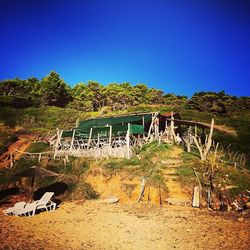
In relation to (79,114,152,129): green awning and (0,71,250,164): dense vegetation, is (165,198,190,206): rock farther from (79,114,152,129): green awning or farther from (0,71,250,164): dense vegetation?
(0,71,250,164): dense vegetation

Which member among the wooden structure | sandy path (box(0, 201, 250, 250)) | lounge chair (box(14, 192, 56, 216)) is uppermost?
the wooden structure

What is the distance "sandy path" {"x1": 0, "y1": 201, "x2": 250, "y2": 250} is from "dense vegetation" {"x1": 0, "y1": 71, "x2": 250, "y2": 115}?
3430 centimetres

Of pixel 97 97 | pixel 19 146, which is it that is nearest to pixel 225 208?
pixel 19 146

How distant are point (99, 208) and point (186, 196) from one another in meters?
4.74

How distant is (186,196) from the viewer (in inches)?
515

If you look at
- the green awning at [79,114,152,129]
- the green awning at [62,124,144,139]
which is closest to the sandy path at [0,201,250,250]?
the green awning at [62,124,144,139]

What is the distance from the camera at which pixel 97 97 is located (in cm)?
5503

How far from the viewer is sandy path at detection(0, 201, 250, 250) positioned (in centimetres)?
780

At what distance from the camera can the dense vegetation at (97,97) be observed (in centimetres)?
4534

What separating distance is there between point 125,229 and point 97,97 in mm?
47216

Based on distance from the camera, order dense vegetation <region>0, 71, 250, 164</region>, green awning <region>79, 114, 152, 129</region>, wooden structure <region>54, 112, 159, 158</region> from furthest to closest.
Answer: dense vegetation <region>0, 71, 250, 164</region>
green awning <region>79, 114, 152, 129</region>
wooden structure <region>54, 112, 159, 158</region>

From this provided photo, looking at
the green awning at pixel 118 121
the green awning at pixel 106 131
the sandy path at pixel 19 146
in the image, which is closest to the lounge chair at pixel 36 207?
the green awning at pixel 106 131

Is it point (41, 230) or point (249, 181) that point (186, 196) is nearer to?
point (249, 181)

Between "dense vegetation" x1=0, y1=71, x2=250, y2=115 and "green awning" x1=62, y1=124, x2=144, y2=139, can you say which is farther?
"dense vegetation" x1=0, y1=71, x2=250, y2=115
